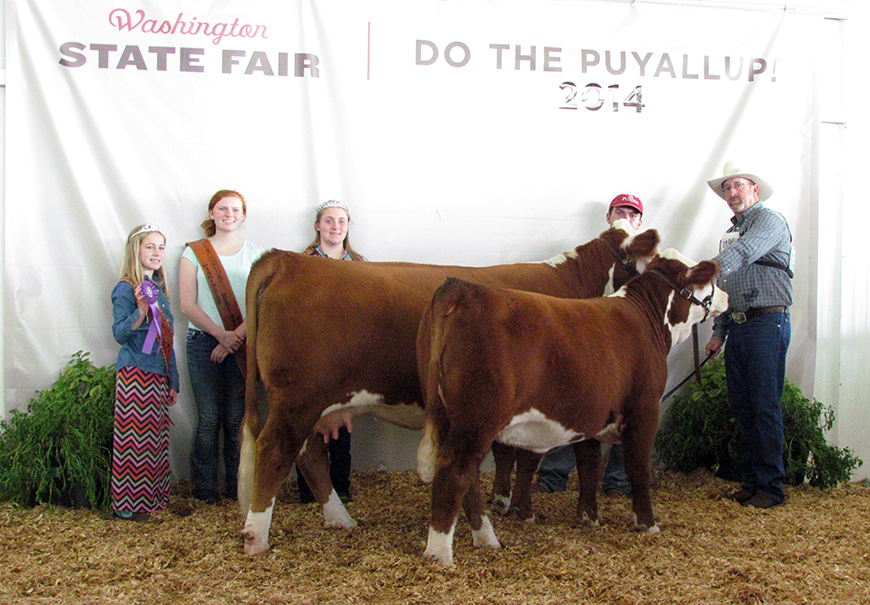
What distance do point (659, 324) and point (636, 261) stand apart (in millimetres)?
629

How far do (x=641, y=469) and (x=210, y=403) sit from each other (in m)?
2.50

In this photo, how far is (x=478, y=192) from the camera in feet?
15.3

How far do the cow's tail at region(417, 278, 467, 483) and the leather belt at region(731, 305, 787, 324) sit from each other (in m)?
2.10

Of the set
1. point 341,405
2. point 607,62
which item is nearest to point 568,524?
point 341,405

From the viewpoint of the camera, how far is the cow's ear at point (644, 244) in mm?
3934

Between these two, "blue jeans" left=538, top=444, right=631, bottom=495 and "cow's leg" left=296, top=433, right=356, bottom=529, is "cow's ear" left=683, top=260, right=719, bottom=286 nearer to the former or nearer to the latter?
"blue jeans" left=538, top=444, right=631, bottom=495

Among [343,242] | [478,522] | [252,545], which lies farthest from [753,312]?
[252,545]

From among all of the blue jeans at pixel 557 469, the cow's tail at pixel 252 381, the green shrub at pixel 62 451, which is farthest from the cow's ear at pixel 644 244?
the green shrub at pixel 62 451

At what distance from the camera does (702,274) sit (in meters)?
3.49

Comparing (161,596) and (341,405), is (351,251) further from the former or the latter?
(161,596)

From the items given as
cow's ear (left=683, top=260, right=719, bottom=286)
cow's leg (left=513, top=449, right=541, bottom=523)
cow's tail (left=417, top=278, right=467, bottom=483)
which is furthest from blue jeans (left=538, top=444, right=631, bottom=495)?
cow's tail (left=417, top=278, right=467, bottom=483)

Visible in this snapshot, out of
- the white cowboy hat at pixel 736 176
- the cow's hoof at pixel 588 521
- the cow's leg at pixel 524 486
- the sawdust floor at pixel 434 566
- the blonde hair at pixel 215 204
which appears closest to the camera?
the sawdust floor at pixel 434 566

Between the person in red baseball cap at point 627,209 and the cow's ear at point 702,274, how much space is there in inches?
39.1

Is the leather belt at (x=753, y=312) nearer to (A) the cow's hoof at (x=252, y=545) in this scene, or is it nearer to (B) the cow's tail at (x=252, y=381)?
(B) the cow's tail at (x=252, y=381)
